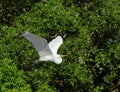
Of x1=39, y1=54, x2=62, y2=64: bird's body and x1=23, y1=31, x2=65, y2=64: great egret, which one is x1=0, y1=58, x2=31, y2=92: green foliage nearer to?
x1=23, y1=31, x2=65, y2=64: great egret

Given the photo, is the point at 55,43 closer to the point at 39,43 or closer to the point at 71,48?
the point at 71,48

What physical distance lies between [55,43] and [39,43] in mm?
737

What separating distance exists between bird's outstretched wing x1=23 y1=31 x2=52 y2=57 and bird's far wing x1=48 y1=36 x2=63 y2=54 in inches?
4.6

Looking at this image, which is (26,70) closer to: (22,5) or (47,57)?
(47,57)

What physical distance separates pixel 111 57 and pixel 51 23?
6.00 ft

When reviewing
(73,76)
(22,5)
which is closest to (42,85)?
(73,76)

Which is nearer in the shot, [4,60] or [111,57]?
[4,60]

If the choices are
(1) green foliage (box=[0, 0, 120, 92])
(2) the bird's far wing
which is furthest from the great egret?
(1) green foliage (box=[0, 0, 120, 92])

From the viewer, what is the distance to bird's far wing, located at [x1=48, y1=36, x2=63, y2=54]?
11617 millimetres

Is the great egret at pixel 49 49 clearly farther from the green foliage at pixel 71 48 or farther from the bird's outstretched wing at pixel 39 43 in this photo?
the green foliage at pixel 71 48

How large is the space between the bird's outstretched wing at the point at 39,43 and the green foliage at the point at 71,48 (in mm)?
365

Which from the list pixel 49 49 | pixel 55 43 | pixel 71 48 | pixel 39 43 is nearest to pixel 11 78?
pixel 39 43

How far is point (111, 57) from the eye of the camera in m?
12.0

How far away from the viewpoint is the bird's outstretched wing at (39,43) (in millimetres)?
10461
